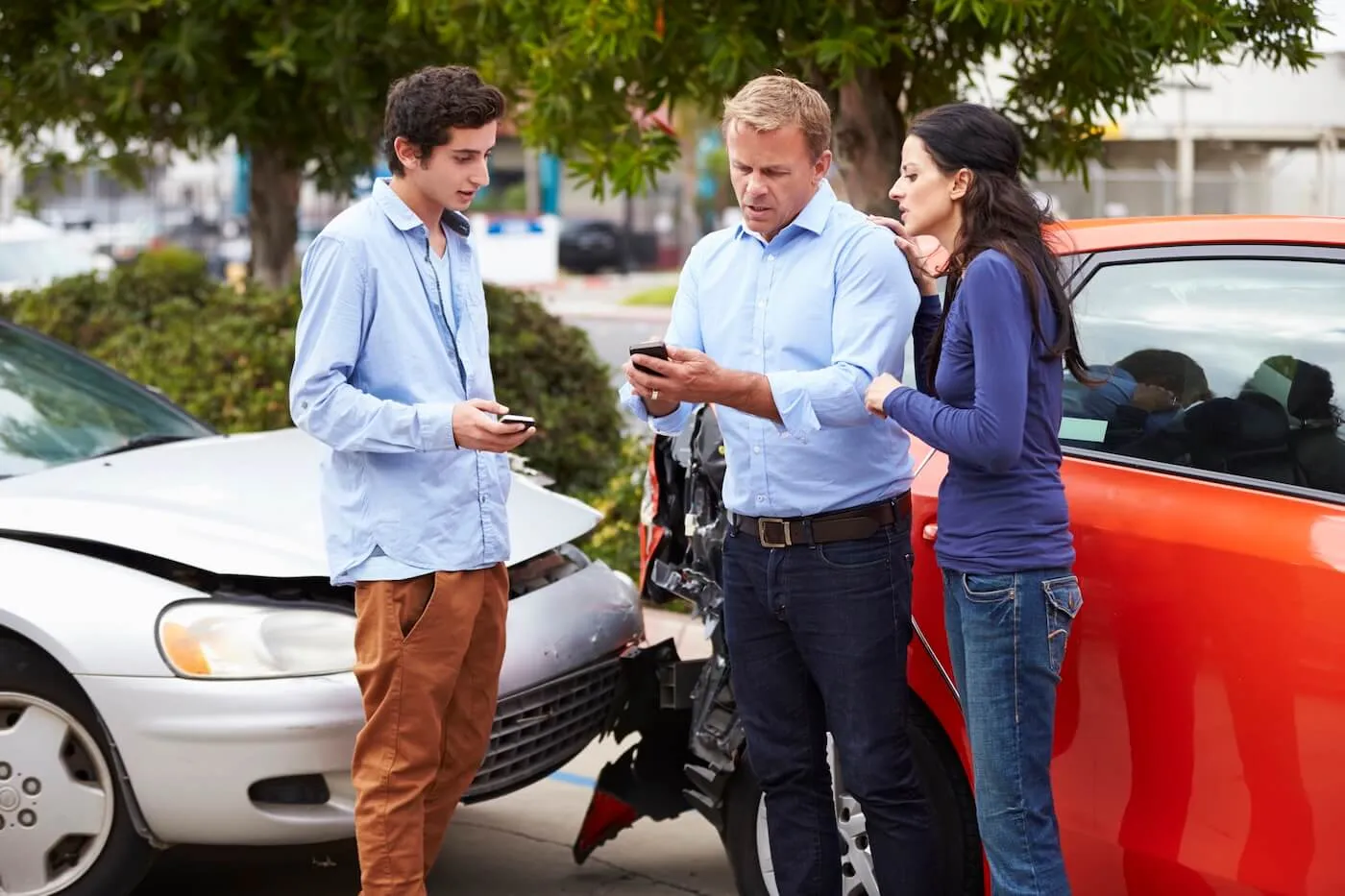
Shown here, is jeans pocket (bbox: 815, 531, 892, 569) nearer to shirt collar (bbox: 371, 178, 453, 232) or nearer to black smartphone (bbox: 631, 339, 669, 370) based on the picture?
black smartphone (bbox: 631, 339, 669, 370)

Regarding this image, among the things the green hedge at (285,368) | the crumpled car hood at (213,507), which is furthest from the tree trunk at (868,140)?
the crumpled car hood at (213,507)

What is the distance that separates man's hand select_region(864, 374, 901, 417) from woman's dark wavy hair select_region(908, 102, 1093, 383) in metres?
0.15

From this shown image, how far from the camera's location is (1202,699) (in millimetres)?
3025

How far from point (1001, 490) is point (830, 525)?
13.7 inches

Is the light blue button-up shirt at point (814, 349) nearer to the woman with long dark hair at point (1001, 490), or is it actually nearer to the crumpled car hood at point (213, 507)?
the woman with long dark hair at point (1001, 490)

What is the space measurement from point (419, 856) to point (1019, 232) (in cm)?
174

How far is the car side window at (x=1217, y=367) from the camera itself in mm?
3104

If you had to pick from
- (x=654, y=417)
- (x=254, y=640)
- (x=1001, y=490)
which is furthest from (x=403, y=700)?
(x=1001, y=490)

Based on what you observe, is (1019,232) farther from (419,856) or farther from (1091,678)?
(419,856)

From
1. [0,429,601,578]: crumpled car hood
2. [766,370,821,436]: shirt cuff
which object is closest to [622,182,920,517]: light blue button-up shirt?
[766,370,821,436]: shirt cuff

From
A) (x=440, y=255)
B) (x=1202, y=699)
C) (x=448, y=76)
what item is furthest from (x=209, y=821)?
(x=1202, y=699)

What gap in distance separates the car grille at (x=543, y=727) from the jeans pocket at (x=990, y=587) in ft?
4.31

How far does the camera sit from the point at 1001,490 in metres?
3.01

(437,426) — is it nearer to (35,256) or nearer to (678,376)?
(678,376)
